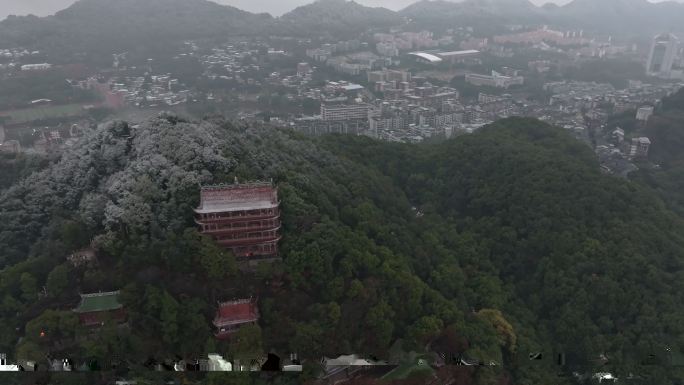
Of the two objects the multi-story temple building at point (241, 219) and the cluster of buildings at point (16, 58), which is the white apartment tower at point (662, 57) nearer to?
the multi-story temple building at point (241, 219)

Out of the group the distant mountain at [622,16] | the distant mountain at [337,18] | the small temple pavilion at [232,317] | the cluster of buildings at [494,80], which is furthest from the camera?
the distant mountain at [622,16]

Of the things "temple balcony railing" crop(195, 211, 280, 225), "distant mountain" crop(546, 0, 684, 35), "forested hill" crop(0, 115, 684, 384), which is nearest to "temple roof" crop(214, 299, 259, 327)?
"forested hill" crop(0, 115, 684, 384)

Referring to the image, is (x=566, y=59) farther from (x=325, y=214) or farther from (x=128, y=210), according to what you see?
(x=128, y=210)

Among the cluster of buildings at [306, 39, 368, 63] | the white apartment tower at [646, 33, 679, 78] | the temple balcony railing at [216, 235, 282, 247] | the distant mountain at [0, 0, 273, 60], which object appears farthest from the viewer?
the white apartment tower at [646, 33, 679, 78]

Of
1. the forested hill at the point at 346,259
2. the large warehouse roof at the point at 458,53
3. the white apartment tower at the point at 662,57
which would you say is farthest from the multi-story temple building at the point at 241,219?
the white apartment tower at the point at 662,57

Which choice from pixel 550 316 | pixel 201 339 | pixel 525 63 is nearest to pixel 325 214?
pixel 201 339

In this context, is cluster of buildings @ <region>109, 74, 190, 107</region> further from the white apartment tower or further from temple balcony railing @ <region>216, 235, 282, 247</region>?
the white apartment tower
